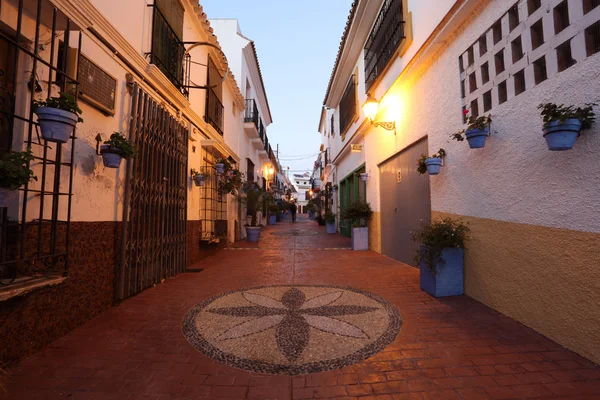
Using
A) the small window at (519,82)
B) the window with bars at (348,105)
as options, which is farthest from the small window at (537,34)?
the window with bars at (348,105)

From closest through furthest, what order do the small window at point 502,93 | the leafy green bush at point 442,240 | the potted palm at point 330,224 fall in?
the small window at point 502,93, the leafy green bush at point 442,240, the potted palm at point 330,224

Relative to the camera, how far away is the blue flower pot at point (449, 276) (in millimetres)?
4074

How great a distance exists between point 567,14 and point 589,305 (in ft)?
8.59

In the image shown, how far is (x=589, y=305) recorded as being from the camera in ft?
7.85

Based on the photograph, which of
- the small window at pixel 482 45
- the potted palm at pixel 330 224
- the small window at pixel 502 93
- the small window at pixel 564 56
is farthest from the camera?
the potted palm at pixel 330 224

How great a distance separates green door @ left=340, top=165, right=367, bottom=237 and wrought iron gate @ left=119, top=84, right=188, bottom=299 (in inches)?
223

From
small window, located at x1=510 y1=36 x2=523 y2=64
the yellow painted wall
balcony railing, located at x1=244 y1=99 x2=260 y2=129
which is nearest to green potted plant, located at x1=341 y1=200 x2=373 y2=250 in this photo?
the yellow painted wall

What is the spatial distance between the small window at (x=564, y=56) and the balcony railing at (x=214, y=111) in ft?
22.8

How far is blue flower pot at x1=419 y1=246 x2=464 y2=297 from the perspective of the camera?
13.4 feet

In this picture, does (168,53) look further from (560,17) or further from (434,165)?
(560,17)

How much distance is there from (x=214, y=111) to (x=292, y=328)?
7.05 m

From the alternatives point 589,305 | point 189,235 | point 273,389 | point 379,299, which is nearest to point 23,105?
point 273,389

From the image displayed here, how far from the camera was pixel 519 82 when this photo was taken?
10.3 ft

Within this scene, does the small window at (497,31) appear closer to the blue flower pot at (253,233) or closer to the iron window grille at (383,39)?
the iron window grille at (383,39)
